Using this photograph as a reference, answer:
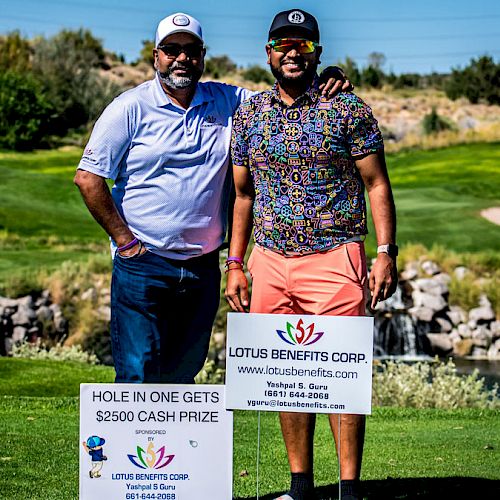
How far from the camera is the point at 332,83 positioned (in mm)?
4363

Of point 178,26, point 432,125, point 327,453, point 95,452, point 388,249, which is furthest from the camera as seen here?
point 432,125

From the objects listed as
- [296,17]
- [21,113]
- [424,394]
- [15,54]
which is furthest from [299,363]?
[15,54]

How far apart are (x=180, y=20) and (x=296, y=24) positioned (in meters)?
0.52

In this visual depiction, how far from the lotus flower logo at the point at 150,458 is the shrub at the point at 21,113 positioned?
3315cm

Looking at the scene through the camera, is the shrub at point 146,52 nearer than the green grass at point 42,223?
No

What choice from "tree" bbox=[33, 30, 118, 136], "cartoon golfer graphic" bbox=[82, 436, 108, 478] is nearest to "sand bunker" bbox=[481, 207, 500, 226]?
"cartoon golfer graphic" bbox=[82, 436, 108, 478]

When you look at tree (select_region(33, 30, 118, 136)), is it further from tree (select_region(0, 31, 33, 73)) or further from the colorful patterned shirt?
the colorful patterned shirt

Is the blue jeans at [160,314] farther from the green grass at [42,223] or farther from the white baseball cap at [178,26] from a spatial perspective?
the green grass at [42,223]

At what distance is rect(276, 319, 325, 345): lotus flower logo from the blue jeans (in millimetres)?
684

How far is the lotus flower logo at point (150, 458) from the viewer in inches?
169

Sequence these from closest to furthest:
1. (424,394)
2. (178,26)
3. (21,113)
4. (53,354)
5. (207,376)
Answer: (178,26) → (424,394) → (207,376) → (53,354) → (21,113)

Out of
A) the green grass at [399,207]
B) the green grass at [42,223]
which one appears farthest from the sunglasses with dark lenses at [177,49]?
the green grass at [399,207]

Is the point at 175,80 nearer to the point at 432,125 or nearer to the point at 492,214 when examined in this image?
the point at 492,214

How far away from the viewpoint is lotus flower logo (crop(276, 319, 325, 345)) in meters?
4.18
